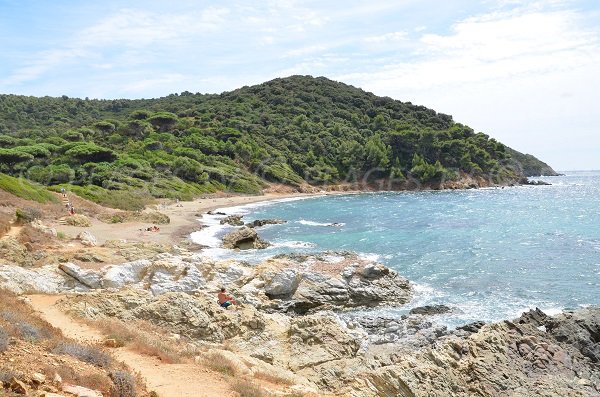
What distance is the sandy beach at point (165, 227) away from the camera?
124 ft

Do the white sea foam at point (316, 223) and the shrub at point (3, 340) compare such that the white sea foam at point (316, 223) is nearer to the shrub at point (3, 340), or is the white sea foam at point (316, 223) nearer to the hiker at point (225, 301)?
the hiker at point (225, 301)

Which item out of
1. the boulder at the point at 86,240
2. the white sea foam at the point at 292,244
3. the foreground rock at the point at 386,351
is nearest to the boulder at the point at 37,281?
the foreground rock at the point at 386,351

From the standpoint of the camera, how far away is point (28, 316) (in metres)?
12.2

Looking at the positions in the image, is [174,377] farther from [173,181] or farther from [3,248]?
[173,181]

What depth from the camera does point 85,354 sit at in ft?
33.5

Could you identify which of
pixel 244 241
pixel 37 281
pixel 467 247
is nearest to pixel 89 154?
pixel 244 241

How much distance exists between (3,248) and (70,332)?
13026 millimetres

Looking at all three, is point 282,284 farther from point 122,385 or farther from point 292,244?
point 292,244

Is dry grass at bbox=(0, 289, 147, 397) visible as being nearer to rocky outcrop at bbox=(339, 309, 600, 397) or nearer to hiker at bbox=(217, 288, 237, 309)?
rocky outcrop at bbox=(339, 309, 600, 397)

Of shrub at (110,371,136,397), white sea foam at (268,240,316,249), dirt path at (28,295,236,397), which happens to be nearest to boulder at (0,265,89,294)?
dirt path at (28,295,236,397)

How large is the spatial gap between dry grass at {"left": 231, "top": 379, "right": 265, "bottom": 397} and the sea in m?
12.6

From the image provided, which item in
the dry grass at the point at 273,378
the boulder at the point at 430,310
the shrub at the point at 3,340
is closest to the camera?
the shrub at the point at 3,340

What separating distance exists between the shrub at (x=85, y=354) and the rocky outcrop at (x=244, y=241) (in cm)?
2780

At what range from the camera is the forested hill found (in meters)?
Answer: 82.0
